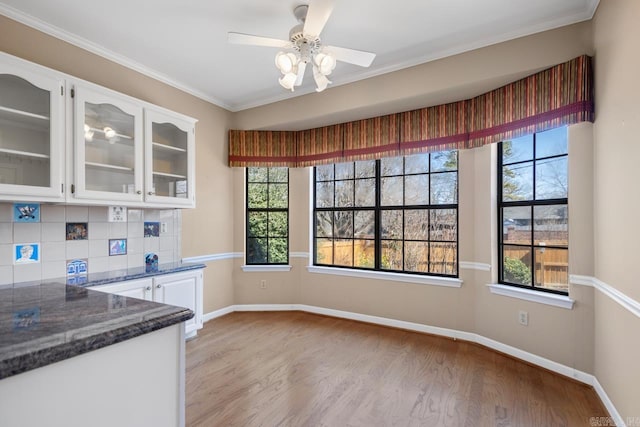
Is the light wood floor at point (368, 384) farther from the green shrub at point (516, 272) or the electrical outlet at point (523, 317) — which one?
the green shrub at point (516, 272)

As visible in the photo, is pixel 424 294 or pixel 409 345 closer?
pixel 409 345

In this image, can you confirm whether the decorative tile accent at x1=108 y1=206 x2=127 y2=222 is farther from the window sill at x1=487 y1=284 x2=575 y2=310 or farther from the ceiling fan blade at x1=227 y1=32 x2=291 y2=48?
the window sill at x1=487 y1=284 x2=575 y2=310

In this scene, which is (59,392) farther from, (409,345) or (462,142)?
(462,142)

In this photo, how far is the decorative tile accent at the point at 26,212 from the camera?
2367 millimetres

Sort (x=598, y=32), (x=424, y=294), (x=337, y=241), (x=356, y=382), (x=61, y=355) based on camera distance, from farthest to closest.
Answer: (x=337, y=241) < (x=424, y=294) < (x=356, y=382) < (x=598, y=32) < (x=61, y=355)

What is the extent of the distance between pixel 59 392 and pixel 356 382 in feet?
6.64

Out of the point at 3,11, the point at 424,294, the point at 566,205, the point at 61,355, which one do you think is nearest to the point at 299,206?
the point at 424,294

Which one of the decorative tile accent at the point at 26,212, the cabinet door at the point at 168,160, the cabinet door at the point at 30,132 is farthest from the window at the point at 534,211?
the decorative tile accent at the point at 26,212

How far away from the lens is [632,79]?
175 cm

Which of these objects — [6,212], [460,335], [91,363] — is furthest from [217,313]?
[91,363]

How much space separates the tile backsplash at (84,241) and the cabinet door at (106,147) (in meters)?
0.35

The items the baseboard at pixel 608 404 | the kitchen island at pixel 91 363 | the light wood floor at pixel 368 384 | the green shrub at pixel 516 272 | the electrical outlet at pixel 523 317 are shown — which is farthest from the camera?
the green shrub at pixel 516 272

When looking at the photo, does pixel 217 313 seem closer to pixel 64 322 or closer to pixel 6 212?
pixel 6 212

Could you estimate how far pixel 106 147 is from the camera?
8.72 feet
